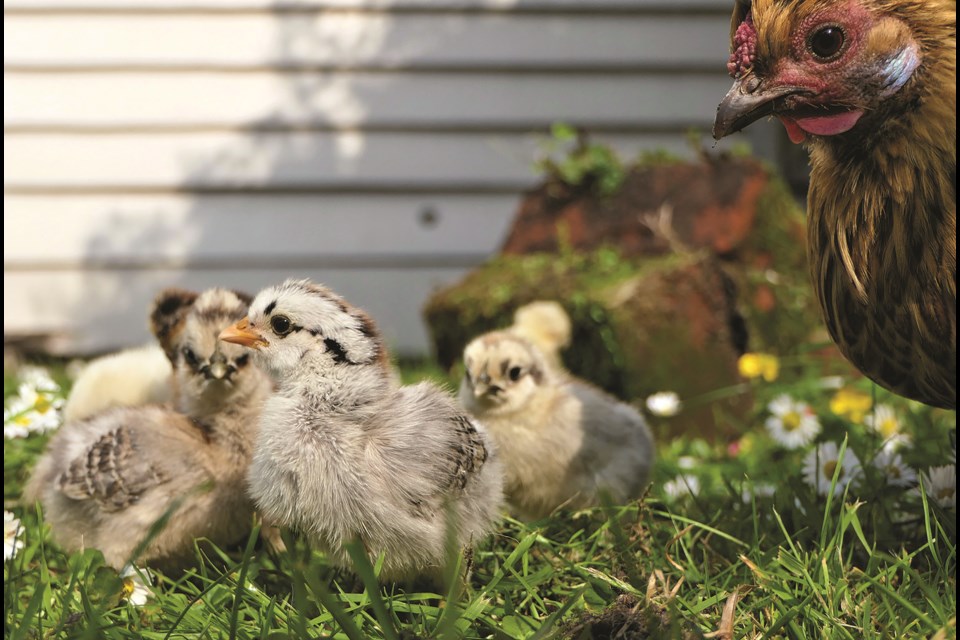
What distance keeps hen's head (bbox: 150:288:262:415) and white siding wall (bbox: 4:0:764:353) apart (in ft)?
13.0

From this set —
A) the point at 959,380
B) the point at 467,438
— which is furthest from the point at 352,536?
the point at 959,380

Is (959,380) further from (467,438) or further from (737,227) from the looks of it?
(737,227)

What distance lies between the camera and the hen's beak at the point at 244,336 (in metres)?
2.46

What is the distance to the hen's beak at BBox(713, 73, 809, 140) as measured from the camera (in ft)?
7.52

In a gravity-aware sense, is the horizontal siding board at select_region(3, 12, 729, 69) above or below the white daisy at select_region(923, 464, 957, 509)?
above

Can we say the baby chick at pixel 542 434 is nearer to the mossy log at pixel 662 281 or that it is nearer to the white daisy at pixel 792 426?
the white daisy at pixel 792 426

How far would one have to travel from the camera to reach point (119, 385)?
369 centimetres

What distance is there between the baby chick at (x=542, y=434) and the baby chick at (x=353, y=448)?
2.19 feet

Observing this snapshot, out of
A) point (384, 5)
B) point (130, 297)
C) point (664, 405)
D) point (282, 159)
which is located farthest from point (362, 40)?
point (664, 405)

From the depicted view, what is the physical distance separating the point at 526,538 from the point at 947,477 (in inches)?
53.5

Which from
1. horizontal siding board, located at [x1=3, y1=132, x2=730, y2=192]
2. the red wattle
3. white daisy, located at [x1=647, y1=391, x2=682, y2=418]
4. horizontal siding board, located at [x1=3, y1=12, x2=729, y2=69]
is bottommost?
white daisy, located at [x1=647, y1=391, x2=682, y2=418]

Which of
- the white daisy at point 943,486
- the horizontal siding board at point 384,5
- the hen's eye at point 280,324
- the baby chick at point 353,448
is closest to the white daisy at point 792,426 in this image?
the white daisy at point 943,486

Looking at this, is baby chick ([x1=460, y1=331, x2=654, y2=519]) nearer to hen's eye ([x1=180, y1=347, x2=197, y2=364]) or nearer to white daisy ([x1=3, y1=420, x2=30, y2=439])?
hen's eye ([x1=180, y1=347, x2=197, y2=364])

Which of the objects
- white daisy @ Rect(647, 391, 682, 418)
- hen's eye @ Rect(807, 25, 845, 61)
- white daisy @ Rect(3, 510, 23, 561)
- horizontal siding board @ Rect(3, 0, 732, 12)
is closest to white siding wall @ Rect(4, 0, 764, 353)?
horizontal siding board @ Rect(3, 0, 732, 12)
